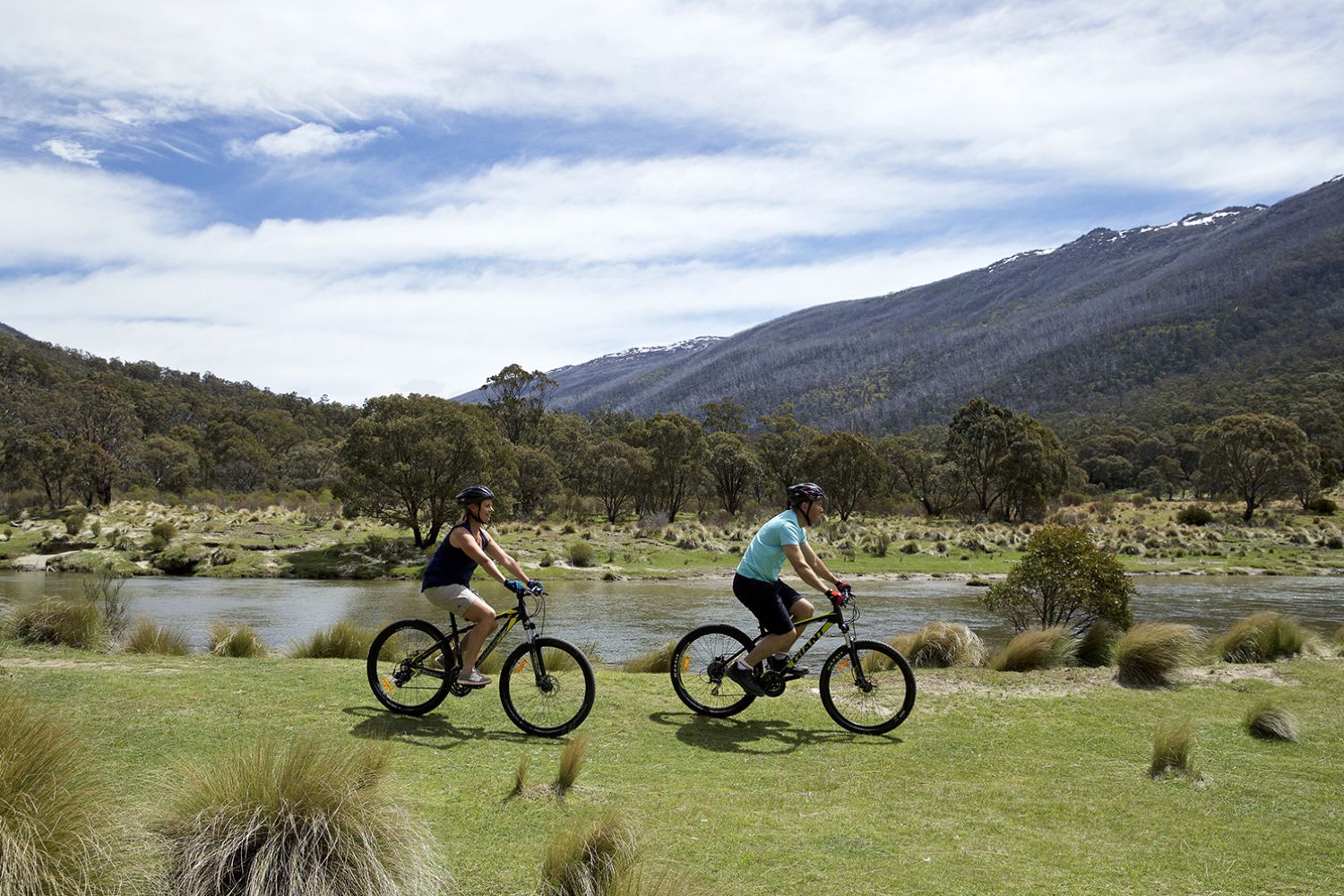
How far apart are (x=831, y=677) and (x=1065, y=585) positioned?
32.1 ft

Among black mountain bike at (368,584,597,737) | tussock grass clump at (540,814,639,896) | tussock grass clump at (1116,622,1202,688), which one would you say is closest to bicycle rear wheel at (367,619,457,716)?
black mountain bike at (368,584,597,737)

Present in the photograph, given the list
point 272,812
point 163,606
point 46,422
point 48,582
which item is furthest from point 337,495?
point 46,422

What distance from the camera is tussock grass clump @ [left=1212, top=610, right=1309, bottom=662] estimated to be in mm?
12578

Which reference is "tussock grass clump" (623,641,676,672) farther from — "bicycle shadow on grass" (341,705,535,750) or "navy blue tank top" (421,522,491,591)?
"navy blue tank top" (421,522,491,591)

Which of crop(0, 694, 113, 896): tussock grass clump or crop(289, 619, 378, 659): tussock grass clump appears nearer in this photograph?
crop(0, 694, 113, 896): tussock grass clump

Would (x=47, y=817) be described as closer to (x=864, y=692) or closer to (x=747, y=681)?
(x=747, y=681)

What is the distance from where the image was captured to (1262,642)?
1264 centimetres

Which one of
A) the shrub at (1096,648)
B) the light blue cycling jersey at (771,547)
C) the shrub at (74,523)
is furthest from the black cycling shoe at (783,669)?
the shrub at (74,523)

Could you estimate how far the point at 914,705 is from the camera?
29.8 ft

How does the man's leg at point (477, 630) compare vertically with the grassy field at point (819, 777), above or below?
above

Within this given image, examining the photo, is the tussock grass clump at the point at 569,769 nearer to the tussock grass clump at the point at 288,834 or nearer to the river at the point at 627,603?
the tussock grass clump at the point at 288,834

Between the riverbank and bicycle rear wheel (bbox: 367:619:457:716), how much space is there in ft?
88.5

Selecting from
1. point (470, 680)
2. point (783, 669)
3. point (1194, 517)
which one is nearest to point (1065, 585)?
point (783, 669)

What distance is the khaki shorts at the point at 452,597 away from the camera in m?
7.49
